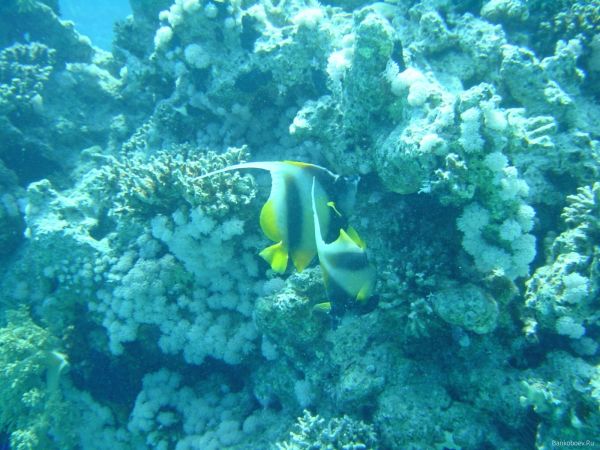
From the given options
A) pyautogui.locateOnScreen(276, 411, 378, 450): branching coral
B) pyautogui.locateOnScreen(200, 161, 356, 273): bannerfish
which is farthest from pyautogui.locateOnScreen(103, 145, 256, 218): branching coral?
pyautogui.locateOnScreen(276, 411, 378, 450): branching coral

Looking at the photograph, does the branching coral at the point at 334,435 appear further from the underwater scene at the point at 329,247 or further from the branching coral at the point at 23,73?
the branching coral at the point at 23,73

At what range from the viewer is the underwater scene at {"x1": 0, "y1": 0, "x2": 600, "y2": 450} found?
257 centimetres

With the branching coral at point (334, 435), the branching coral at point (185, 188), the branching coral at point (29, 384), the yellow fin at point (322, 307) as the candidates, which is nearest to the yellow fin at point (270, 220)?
the yellow fin at point (322, 307)

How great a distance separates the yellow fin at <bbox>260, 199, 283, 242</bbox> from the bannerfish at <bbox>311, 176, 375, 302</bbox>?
0.85 feet

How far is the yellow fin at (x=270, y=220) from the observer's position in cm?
241

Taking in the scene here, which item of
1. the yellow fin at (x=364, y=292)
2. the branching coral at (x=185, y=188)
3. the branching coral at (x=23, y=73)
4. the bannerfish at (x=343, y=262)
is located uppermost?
the branching coral at (x=23, y=73)

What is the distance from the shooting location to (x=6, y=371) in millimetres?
4574

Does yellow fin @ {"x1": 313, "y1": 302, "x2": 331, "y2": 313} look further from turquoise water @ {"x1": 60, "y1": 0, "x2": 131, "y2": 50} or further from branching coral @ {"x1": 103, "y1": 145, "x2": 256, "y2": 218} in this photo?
turquoise water @ {"x1": 60, "y1": 0, "x2": 131, "y2": 50}

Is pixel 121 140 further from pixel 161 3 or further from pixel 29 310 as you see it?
pixel 29 310

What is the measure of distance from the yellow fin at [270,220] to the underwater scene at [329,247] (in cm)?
3

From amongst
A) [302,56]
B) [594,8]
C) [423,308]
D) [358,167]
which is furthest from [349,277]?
[594,8]

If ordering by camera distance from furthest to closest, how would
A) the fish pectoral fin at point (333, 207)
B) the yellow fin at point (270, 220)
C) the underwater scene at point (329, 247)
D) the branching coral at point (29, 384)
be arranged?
the branching coral at point (29, 384), the underwater scene at point (329, 247), the yellow fin at point (270, 220), the fish pectoral fin at point (333, 207)

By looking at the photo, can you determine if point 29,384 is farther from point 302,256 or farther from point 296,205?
point 296,205

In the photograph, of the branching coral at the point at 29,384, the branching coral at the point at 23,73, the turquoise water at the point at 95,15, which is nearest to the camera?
the branching coral at the point at 29,384
